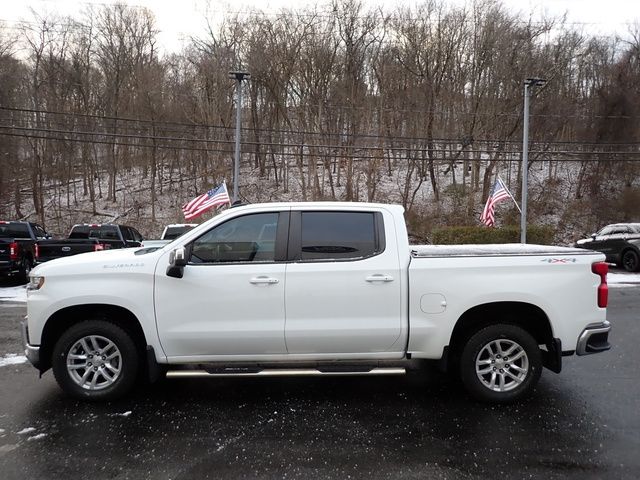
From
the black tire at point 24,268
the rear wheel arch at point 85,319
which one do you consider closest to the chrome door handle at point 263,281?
the rear wheel arch at point 85,319

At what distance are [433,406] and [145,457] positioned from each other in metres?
2.53

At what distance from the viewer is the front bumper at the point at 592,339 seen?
4.45 meters

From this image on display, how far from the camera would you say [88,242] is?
43.3ft

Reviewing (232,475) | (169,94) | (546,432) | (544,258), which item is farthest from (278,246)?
(169,94)

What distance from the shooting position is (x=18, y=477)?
128 inches

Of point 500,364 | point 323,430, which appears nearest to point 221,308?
point 323,430

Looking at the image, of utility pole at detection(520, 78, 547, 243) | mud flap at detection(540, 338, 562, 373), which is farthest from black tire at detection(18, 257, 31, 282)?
utility pole at detection(520, 78, 547, 243)

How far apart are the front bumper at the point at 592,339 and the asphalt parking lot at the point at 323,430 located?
0.56 meters

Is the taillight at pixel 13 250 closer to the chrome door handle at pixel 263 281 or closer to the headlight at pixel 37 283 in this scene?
the headlight at pixel 37 283

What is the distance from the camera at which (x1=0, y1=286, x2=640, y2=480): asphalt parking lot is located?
133 inches

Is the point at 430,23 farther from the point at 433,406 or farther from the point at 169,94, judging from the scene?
the point at 433,406

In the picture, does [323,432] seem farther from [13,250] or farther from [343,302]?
[13,250]

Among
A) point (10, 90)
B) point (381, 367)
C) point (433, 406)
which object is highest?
point (10, 90)

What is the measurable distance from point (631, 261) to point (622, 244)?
0.68m
